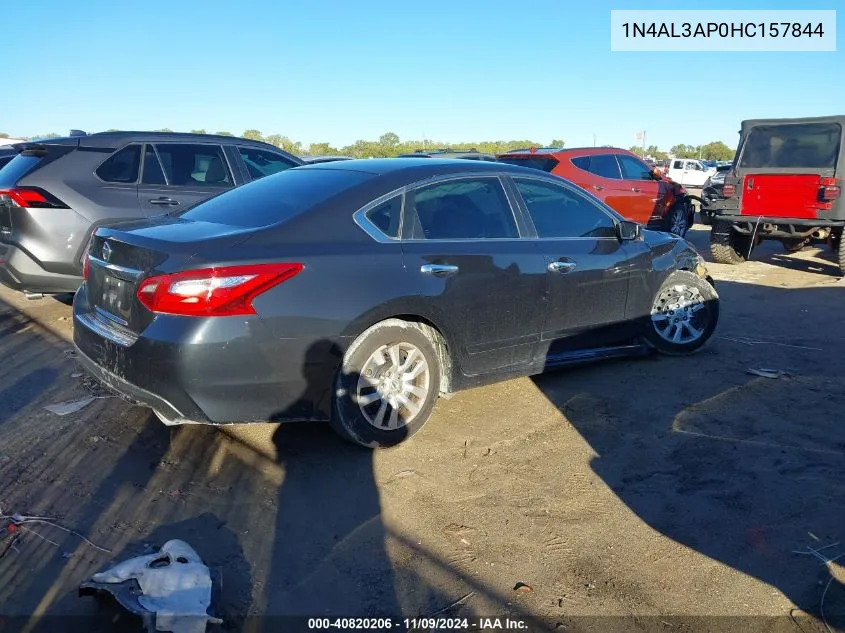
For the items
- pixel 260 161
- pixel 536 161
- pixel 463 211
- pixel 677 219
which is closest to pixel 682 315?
pixel 463 211

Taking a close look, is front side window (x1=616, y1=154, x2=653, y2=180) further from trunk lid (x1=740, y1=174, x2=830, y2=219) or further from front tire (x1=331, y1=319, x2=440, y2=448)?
front tire (x1=331, y1=319, x2=440, y2=448)

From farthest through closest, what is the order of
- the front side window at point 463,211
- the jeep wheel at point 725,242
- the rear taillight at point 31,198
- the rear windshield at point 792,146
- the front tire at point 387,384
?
the jeep wheel at point 725,242, the rear windshield at point 792,146, the rear taillight at point 31,198, the front side window at point 463,211, the front tire at point 387,384

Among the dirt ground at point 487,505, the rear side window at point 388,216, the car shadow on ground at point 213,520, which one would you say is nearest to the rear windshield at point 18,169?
the dirt ground at point 487,505

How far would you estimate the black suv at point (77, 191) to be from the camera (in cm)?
593

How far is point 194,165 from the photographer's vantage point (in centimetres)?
700

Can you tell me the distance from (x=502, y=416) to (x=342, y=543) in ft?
5.68

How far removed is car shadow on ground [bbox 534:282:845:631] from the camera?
3012mm

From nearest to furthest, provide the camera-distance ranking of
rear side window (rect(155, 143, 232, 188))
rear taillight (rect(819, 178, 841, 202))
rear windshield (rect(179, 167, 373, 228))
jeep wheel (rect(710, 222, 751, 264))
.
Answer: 1. rear windshield (rect(179, 167, 373, 228))
2. rear side window (rect(155, 143, 232, 188))
3. rear taillight (rect(819, 178, 841, 202))
4. jeep wheel (rect(710, 222, 751, 264))

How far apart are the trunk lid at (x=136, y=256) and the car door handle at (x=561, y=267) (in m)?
1.99

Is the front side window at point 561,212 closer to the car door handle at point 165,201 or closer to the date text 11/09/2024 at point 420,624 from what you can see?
the date text 11/09/2024 at point 420,624

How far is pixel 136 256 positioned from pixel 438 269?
5.25 ft

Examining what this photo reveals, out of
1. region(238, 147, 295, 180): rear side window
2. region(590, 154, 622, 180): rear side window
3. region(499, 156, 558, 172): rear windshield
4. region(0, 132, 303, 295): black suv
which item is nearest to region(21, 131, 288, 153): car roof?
region(0, 132, 303, 295): black suv

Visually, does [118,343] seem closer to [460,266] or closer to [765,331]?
[460,266]

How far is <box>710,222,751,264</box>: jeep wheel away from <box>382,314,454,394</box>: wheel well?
792cm
